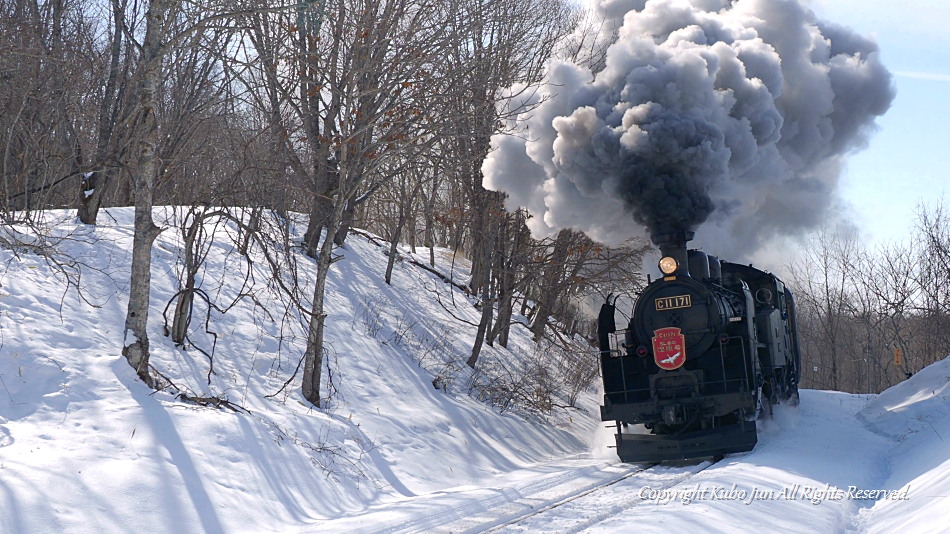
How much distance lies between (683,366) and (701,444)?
113 centimetres

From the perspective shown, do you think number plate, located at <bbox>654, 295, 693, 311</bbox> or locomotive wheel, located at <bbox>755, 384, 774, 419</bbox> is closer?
number plate, located at <bbox>654, 295, 693, 311</bbox>

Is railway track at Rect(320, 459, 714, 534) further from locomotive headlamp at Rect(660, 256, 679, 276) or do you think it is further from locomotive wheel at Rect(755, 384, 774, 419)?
locomotive headlamp at Rect(660, 256, 679, 276)

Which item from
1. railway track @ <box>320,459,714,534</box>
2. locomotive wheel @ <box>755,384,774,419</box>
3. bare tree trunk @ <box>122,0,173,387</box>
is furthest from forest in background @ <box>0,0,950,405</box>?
locomotive wheel @ <box>755,384,774,419</box>

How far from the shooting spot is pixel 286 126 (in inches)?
487

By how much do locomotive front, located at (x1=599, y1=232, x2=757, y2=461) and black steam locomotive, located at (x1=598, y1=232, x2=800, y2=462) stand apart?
14 mm

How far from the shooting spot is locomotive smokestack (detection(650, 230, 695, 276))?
11.1 m

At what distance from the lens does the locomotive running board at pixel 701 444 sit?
32.9 ft

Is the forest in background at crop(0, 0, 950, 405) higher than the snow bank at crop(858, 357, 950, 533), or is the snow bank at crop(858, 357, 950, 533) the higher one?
the forest in background at crop(0, 0, 950, 405)

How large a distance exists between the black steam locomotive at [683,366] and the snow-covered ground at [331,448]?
18.0 inches

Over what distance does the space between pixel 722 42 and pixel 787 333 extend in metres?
5.82

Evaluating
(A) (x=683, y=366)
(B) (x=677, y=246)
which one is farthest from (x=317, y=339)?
(B) (x=677, y=246)

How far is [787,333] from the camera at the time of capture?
14.9 m

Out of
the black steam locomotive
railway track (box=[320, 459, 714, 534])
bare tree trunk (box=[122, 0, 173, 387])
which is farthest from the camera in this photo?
the black steam locomotive

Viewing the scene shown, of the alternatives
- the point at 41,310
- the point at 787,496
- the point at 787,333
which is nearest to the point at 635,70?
the point at 787,333
